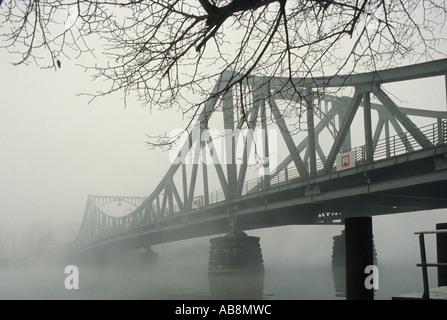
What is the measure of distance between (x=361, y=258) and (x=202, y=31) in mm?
4068

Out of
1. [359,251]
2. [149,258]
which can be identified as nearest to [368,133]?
[359,251]

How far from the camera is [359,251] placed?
5168mm

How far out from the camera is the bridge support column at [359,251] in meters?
5.16

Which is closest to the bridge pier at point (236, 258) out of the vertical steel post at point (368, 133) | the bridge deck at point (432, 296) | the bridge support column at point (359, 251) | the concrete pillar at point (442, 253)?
the vertical steel post at point (368, 133)

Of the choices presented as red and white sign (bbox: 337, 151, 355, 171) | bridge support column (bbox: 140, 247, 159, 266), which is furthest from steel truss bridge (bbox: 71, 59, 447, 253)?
bridge support column (bbox: 140, 247, 159, 266)

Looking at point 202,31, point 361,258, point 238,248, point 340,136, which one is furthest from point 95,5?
point 238,248

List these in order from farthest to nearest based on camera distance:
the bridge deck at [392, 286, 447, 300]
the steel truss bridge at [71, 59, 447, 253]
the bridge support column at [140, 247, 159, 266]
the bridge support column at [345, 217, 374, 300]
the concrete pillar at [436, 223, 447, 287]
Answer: the bridge support column at [140, 247, 159, 266], the steel truss bridge at [71, 59, 447, 253], the concrete pillar at [436, 223, 447, 287], the bridge deck at [392, 286, 447, 300], the bridge support column at [345, 217, 374, 300]

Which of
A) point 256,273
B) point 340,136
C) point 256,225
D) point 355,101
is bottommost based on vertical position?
point 256,273

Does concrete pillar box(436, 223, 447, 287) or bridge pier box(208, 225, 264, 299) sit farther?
bridge pier box(208, 225, 264, 299)

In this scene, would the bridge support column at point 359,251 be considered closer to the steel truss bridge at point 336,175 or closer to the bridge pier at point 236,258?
the steel truss bridge at point 336,175

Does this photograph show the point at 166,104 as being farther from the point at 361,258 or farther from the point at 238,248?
the point at 238,248

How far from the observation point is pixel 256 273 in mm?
43875

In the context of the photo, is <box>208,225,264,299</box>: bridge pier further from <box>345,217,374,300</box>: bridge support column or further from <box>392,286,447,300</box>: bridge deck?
<box>345,217,374,300</box>: bridge support column

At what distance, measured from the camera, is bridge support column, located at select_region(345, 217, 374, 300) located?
5.16 m
